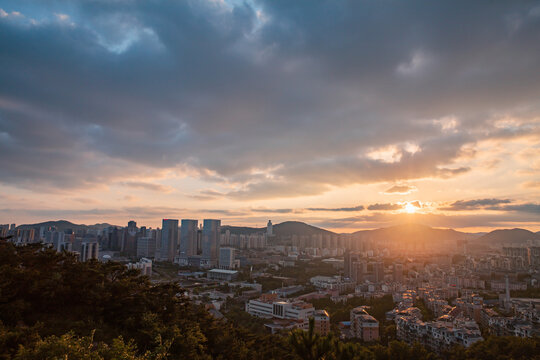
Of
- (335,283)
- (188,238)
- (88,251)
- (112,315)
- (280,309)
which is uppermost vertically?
(112,315)

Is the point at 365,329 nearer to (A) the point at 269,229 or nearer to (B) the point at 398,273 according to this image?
(B) the point at 398,273

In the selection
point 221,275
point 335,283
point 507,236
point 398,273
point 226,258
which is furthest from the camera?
point 507,236

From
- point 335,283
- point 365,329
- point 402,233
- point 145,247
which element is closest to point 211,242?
point 145,247

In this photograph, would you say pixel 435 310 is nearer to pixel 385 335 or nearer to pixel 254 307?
pixel 385 335

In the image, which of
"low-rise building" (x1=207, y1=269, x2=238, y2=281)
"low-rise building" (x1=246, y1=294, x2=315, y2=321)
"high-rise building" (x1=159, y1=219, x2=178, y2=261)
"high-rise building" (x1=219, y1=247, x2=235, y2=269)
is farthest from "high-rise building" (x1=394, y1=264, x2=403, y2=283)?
"high-rise building" (x1=159, y1=219, x2=178, y2=261)

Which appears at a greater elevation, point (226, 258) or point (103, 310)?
point (103, 310)

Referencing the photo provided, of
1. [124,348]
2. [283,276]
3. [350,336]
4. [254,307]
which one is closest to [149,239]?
[283,276]
